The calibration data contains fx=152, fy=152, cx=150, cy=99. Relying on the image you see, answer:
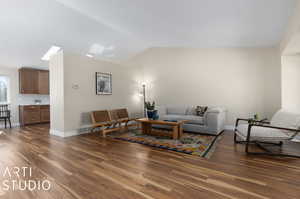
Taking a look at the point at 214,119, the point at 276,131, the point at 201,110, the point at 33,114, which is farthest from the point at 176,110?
the point at 33,114

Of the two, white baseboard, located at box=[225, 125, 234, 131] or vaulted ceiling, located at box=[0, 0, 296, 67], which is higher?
vaulted ceiling, located at box=[0, 0, 296, 67]

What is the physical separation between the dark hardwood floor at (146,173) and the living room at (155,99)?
0.02 metres

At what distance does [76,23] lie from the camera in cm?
445

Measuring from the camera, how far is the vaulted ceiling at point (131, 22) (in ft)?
9.45

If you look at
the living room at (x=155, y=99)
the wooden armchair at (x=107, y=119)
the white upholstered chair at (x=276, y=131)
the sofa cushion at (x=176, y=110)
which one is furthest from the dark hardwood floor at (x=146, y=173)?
the sofa cushion at (x=176, y=110)

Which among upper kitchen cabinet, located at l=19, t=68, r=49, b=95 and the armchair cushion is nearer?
the armchair cushion

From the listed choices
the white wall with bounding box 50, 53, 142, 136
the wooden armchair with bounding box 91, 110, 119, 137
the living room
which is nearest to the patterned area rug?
the living room

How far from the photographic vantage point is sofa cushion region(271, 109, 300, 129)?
8.99ft

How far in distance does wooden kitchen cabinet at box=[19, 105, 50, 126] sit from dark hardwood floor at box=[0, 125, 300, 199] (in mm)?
3095

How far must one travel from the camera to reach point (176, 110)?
560cm

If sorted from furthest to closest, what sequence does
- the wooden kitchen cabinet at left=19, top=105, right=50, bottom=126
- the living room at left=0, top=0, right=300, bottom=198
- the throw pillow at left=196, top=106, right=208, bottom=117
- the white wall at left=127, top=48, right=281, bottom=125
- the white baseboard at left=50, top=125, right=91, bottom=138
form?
the wooden kitchen cabinet at left=19, top=105, right=50, bottom=126, the throw pillow at left=196, top=106, right=208, bottom=117, the white wall at left=127, top=48, right=281, bottom=125, the white baseboard at left=50, top=125, right=91, bottom=138, the living room at left=0, top=0, right=300, bottom=198

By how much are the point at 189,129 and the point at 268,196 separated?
117 inches

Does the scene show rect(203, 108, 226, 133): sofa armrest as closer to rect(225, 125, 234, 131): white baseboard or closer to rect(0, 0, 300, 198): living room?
rect(0, 0, 300, 198): living room

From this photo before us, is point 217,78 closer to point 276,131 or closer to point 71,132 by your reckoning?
point 276,131
